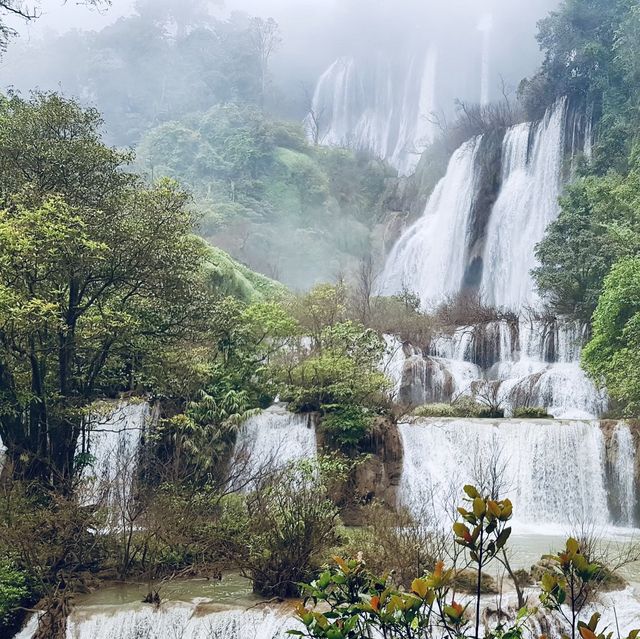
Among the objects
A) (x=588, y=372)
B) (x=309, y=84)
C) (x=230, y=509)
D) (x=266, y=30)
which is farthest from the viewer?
(x=309, y=84)

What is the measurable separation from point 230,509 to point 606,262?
1769 cm

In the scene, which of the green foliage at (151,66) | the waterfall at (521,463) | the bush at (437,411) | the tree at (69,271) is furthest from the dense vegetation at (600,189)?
the green foliage at (151,66)

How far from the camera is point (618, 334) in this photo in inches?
752

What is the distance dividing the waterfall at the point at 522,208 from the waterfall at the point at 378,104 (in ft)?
96.1

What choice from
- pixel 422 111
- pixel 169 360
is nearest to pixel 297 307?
pixel 169 360

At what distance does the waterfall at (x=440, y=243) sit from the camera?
35.8m

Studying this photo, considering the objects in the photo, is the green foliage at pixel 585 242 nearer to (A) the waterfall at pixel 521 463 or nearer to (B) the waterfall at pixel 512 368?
(B) the waterfall at pixel 512 368

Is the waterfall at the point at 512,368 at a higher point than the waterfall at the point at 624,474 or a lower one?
higher

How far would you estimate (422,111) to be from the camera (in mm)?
67250

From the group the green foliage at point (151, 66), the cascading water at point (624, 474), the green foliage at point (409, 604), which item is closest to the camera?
the green foliage at point (409, 604)

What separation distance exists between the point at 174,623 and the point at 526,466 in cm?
1007

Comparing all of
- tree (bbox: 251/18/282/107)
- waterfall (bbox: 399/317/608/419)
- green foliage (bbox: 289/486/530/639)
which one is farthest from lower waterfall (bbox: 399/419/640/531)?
tree (bbox: 251/18/282/107)

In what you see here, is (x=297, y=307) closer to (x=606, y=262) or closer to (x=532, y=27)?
(x=606, y=262)

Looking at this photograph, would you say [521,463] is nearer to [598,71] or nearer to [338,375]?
[338,375]
